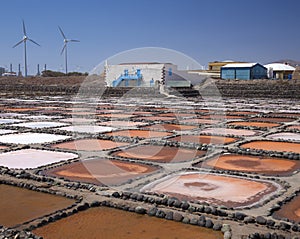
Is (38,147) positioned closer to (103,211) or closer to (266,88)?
(103,211)

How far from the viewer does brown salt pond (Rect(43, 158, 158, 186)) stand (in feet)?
27.0

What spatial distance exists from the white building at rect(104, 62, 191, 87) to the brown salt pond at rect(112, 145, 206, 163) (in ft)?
87.4

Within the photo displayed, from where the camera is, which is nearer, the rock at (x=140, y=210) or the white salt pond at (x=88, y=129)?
the rock at (x=140, y=210)

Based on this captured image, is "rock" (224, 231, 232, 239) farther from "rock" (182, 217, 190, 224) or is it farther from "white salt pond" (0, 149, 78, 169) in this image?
"white salt pond" (0, 149, 78, 169)

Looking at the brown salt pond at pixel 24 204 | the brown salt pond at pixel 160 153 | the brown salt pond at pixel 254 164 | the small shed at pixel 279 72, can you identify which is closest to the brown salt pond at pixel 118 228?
the brown salt pond at pixel 24 204

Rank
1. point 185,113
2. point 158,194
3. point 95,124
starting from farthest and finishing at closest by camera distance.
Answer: point 185,113
point 95,124
point 158,194

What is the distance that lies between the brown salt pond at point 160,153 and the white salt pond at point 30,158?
1.46m

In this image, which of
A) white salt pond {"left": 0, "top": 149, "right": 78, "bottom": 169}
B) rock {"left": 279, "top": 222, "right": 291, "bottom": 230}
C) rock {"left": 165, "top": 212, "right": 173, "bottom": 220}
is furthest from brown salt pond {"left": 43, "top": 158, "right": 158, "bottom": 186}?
rock {"left": 279, "top": 222, "right": 291, "bottom": 230}

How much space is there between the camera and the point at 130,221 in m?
5.98

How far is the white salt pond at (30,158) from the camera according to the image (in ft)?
31.1

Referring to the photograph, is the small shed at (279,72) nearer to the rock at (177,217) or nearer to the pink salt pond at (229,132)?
the pink salt pond at (229,132)

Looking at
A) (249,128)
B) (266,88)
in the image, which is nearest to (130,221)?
(249,128)

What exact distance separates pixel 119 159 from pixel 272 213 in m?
4.64

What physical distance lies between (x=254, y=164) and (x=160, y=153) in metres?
2.55
